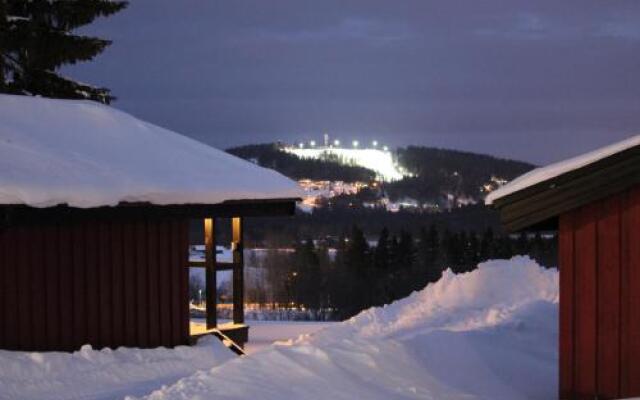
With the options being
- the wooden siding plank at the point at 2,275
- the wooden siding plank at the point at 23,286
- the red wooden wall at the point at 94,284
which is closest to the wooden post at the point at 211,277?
the red wooden wall at the point at 94,284

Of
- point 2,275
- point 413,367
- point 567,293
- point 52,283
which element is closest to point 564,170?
point 567,293

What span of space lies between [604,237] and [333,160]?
70732 mm

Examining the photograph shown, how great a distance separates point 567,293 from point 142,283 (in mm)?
5177

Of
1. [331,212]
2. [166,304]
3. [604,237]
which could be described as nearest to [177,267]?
[166,304]

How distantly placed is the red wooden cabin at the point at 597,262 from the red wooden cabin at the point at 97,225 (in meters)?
4.48

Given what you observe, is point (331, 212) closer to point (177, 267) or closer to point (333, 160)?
point (333, 160)

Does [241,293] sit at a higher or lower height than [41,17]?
lower

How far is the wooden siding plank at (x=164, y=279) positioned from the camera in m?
9.54

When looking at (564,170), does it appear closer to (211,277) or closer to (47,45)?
(211,277)

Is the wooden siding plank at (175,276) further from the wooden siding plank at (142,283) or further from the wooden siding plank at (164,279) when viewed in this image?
the wooden siding plank at (142,283)

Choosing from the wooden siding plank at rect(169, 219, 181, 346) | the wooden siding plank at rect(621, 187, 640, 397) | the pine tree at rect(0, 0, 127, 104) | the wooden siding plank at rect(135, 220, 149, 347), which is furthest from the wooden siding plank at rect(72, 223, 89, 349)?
the pine tree at rect(0, 0, 127, 104)

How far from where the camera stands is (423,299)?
634 inches

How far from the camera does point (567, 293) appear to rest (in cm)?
645

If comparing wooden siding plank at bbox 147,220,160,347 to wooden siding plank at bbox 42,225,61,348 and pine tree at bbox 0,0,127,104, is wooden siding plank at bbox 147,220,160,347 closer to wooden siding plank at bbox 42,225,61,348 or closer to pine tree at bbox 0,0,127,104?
wooden siding plank at bbox 42,225,61,348
